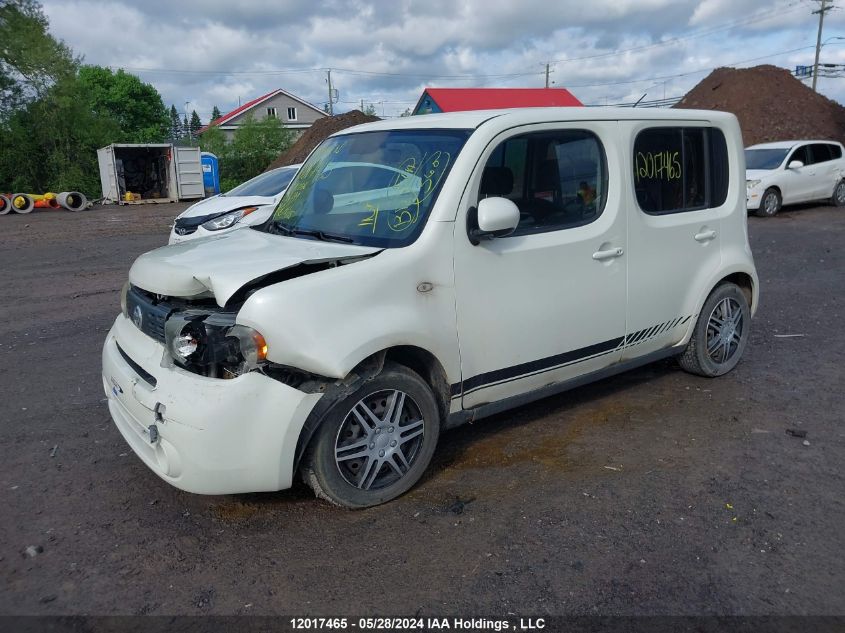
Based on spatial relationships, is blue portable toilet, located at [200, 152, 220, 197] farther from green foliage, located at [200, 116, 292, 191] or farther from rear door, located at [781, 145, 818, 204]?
rear door, located at [781, 145, 818, 204]

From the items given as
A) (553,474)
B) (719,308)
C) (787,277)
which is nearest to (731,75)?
(787,277)

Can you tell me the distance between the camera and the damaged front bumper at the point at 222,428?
122 inches

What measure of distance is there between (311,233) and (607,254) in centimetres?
182

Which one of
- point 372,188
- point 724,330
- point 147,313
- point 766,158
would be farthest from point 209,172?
point 147,313

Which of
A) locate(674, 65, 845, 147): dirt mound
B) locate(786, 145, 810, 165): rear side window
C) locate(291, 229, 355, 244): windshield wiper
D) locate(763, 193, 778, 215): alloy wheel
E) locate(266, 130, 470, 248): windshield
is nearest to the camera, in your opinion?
locate(266, 130, 470, 248): windshield

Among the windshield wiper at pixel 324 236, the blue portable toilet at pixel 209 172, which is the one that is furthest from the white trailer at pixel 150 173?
the windshield wiper at pixel 324 236

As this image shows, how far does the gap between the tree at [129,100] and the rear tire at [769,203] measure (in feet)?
227

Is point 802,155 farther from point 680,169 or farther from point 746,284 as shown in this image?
point 680,169

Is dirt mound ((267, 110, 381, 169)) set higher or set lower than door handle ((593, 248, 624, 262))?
higher

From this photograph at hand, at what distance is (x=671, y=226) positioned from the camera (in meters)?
4.77

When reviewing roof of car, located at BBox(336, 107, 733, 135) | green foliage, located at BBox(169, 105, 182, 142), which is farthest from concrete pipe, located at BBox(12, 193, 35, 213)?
green foliage, located at BBox(169, 105, 182, 142)

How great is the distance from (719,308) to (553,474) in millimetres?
2281

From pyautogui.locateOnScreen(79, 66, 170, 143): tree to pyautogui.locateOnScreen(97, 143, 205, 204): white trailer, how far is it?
44.1m

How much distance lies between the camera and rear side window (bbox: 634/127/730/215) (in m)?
4.62
